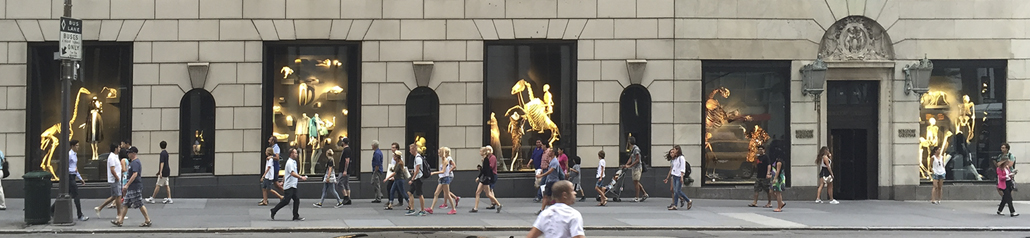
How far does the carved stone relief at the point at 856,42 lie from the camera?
2530cm

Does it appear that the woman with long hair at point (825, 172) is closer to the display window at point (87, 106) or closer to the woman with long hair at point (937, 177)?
the woman with long hair at point (937, 177)

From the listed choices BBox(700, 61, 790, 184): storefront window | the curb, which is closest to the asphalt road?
the curb

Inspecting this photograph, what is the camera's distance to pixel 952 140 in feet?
85.5

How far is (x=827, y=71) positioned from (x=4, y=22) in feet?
64.4

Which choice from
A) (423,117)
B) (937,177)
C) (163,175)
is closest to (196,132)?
(163,175)

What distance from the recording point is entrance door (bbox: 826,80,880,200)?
25625 millimetres

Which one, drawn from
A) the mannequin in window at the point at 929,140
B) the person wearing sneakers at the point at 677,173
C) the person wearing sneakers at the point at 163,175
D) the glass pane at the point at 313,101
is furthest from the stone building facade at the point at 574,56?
the person wearing sneakers at the point at 677,173

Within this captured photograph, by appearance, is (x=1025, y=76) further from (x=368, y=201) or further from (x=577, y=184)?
(x=368, y=201)

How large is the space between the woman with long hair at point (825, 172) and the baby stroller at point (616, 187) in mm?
4742

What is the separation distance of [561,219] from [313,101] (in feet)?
56.2

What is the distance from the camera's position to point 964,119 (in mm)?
26078

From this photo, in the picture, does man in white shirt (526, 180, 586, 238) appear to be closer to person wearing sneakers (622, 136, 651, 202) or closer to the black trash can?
the black trash can

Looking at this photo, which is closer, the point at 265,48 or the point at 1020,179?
the point at 265,48

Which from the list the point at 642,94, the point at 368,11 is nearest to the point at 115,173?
the point at 368,11
